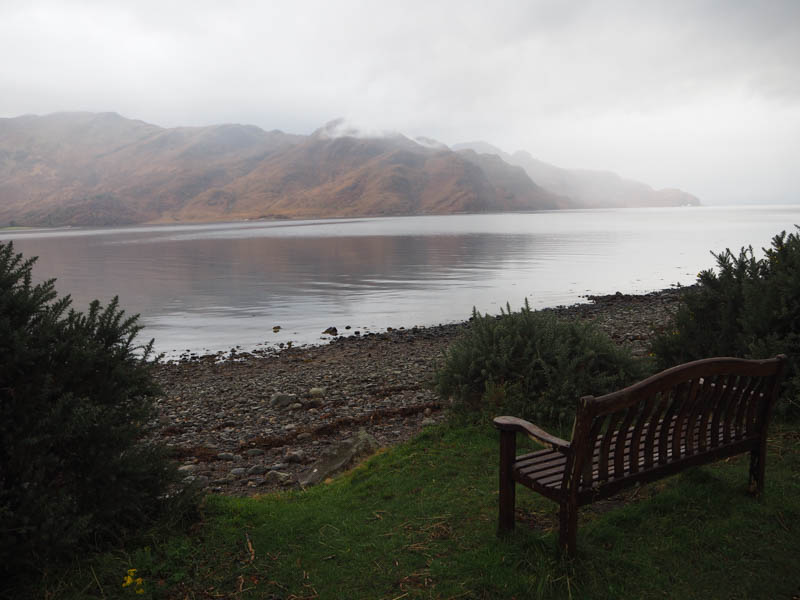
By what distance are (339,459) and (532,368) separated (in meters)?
2.75

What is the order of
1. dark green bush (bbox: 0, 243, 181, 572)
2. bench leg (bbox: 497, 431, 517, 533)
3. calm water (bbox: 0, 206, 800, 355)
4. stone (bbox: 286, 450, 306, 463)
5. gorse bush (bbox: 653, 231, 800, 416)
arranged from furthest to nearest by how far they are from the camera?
calm water (bbox: 0, 206, 800, 355), stone (bbox: 286, 450, 306, 463), gorse bush (bbox: 653, 231, 800, 416), bench leg (bbox: 497, 431, 517, 533), dark green bush (bbox: 0, 243, 181, 572)

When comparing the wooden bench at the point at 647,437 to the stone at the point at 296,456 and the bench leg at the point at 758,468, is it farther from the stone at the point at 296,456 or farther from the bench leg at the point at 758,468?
the stone at the point at 296,456

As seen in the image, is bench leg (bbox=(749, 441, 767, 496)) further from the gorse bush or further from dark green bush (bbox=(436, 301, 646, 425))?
dark green bush (bbox=(436, 301, 646, 425))

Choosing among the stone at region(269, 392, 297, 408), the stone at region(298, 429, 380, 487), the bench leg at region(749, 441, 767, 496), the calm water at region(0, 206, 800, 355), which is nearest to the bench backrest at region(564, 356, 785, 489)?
the bench leg at region(749, 441, 767, 496)

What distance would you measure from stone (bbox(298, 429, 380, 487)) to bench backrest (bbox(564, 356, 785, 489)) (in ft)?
12.1

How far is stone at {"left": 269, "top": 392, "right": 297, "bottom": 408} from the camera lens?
11.3m

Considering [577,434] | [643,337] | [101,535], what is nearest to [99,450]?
[101,535]

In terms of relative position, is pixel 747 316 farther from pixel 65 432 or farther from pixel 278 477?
pixel 65 432

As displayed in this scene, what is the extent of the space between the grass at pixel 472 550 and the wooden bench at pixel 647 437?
0.95 feet

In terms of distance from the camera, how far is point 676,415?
419 centimetres

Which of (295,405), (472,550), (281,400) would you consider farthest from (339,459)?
(281,400)

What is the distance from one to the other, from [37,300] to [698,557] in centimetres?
488

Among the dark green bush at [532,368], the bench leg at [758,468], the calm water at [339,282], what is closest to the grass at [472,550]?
the bench leg at [758,468]

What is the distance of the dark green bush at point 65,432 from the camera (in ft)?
10.9
